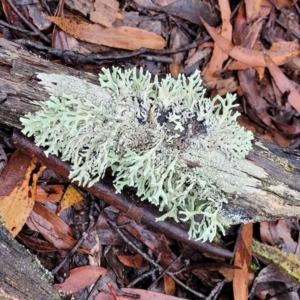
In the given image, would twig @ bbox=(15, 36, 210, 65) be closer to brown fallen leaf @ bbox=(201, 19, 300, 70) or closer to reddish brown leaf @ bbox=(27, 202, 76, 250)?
brown fallen leaf @ bbox=(201, 19, 300, 70)

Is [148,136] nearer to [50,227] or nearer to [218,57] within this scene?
[50,227]

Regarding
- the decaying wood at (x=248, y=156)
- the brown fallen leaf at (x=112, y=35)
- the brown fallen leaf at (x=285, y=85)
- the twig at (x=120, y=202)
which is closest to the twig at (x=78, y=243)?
the twig at (x=120, y=202)

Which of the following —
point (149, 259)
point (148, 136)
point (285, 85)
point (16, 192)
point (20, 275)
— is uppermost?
point (285, 85)

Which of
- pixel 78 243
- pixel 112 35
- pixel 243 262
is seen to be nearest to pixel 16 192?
pixel 78 243

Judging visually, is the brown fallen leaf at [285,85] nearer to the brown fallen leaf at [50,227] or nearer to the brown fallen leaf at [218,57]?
the brown fallen leaf at [218,57]

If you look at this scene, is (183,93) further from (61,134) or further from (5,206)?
(5,206)

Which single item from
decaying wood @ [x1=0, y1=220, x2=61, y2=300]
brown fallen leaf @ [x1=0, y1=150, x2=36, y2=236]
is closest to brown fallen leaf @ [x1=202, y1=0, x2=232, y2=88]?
brown fallen leaf @ [x1=0, y1=150, x2=36, y2=236]
